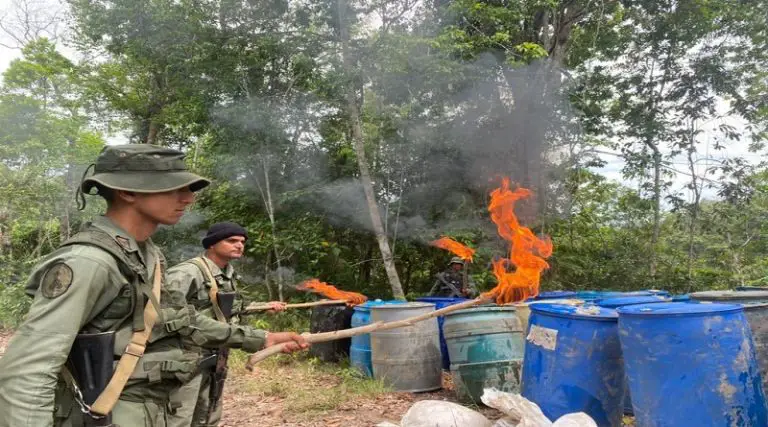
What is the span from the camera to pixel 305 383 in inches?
252

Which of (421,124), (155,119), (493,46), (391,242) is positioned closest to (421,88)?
(421,124)

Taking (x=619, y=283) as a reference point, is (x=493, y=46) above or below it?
above

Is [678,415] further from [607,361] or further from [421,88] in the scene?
[421,88]

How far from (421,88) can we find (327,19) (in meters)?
2.22

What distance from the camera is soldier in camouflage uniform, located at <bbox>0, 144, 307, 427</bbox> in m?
1.37

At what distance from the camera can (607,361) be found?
366 centimetres

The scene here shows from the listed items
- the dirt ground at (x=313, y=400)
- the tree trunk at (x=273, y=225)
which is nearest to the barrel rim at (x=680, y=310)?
the dirt ground at (x=313, y=400)

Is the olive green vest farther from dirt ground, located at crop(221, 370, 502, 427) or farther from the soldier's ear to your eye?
dirt ground, located at crop(221, 370, 502, 427)

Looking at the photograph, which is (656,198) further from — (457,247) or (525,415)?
(525,415)

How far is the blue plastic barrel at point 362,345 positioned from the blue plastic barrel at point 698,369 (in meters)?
3.53

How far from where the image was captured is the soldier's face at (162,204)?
181 cm

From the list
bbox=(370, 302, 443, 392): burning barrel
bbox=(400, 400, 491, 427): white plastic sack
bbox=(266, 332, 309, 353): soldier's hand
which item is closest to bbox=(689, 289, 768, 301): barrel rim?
bbox=(400, 400, 491, 427): white plastic sack

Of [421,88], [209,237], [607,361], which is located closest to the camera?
[607,361]

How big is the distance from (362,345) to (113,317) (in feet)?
16.6
